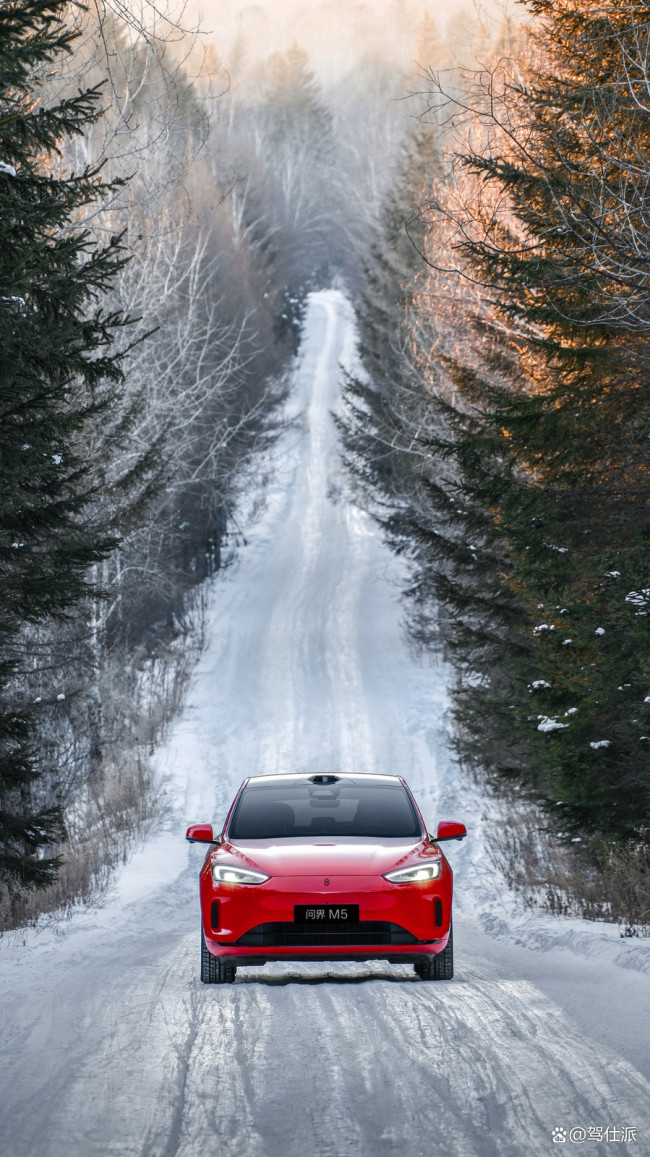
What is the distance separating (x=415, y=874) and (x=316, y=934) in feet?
2.76

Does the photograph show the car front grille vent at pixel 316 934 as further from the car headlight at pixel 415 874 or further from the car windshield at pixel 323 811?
the car windshield at pixel 323 811

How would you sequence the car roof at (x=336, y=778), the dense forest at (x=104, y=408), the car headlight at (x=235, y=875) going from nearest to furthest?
1. the car headlight at (x=235, y=875)
2. the car roof at (x=336, y=778)
3. the dense forest at (x=104, y=408)

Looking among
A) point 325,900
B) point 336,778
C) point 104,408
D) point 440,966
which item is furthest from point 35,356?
point 440,966

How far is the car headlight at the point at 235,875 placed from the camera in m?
7.25

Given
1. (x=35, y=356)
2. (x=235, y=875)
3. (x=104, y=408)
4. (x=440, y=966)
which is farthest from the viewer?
(x=104, y=408)

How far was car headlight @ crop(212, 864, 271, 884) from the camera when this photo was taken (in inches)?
285

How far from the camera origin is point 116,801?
18.5 m

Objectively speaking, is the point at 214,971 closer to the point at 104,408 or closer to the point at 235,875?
the point at 235,875

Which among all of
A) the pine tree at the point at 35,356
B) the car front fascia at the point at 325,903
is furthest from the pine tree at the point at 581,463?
the pine tree at the point at 35,356

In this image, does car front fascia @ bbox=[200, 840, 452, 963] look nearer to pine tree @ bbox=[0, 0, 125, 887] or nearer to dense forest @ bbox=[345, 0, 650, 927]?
dense forest @ bbox=[345, 0, 650, 927]

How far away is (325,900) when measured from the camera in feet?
23.2

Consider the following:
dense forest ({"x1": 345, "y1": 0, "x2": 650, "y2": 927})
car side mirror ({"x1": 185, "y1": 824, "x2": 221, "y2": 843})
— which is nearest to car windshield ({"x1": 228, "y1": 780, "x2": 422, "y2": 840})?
car side mirror ({"x1": 185, "y1": 824, "x2": 221, "y2": 843})

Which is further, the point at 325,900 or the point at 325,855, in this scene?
the point at 325,855

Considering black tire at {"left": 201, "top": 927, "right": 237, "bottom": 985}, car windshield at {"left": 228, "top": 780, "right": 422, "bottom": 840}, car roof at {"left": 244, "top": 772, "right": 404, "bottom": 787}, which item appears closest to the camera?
black tire at {"left": 201, "top": 927, "right": 237, "bottom": 985}
